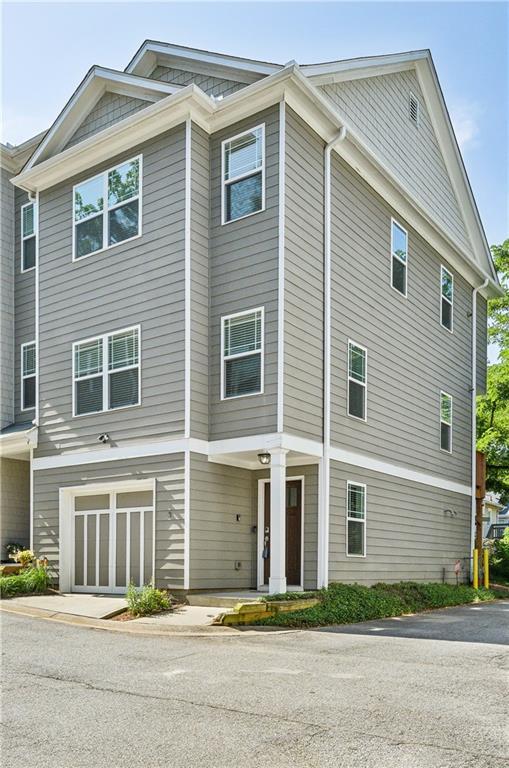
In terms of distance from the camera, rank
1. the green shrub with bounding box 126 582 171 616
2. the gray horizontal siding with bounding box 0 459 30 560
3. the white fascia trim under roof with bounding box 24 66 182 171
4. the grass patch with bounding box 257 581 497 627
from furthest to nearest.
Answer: the gray horizontal siding with bounding box 0 459 30 560
the white fascia trim under roof with bounding box 24 66 182 171
the green shrub with bounding box 126 582 171 616
the grass patch with bounding box 257 581 497 627

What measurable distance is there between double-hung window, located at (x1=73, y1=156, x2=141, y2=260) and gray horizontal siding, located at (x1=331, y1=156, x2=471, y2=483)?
3.81 metres

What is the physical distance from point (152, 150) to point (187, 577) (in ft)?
25.4

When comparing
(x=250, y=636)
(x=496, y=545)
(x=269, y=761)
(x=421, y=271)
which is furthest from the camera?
(x=496, y=545)

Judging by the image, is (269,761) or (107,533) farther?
(107,533)

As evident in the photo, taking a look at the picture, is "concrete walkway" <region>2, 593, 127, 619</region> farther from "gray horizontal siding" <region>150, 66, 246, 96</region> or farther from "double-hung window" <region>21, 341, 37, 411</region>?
"gray horizontal siding" <region>150, 66, 246, 96</region>

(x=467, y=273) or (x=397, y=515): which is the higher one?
(x=467, y=273)

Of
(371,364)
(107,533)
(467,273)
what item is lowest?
(107,533)

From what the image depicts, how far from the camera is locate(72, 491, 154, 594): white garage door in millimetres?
14062

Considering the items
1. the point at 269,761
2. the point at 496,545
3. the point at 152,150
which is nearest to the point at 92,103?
the point at 152,150

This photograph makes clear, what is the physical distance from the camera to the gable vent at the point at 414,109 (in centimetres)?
1898

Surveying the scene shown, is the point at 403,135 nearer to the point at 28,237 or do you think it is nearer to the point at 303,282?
the point at 303,282

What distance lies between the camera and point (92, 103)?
1625 centimetres

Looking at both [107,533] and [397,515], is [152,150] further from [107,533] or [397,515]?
[397,515]

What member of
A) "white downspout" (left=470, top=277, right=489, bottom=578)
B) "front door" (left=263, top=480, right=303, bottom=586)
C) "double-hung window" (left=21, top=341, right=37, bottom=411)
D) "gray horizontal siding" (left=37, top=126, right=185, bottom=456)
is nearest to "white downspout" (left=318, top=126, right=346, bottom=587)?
"front door" (left=263, top=480, right=303, bottom=586)
